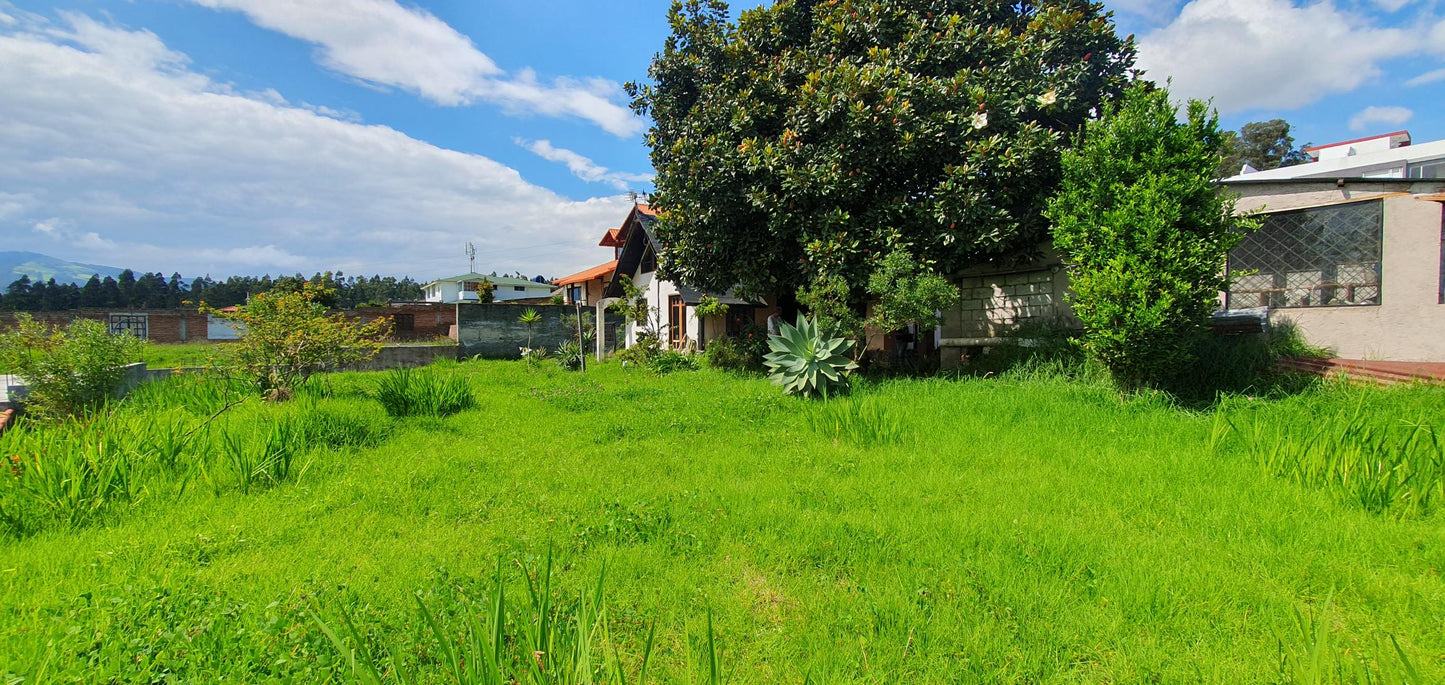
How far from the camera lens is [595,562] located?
288 cm

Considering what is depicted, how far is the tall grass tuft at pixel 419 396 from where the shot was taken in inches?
258

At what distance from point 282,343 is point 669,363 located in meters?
7.35

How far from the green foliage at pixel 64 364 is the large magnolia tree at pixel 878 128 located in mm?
7958

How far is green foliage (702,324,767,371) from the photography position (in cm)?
1216

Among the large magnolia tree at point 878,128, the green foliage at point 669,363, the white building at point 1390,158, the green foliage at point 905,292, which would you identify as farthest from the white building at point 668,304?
the white building at point 1390,158

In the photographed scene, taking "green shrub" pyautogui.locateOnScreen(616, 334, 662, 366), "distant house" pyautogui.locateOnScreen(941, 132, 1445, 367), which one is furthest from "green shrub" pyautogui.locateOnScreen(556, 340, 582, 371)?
"distant house" pyautogui.locateOnScreen(941, 132, 1445, 367)

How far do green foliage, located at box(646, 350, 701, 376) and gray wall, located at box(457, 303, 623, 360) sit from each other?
425cm

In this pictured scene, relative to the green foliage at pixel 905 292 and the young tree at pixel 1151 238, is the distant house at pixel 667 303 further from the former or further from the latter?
the young tree at pixel 1151 238

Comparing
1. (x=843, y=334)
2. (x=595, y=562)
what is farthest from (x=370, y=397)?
(x=843, y=334)

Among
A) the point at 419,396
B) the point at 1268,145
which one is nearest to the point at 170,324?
the point at 419,396

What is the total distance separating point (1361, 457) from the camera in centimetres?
352

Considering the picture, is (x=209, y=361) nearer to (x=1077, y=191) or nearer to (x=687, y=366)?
(x=687, y=366)

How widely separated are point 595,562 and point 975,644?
182 cm

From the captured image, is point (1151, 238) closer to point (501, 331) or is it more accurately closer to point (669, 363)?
point (669, 363)
